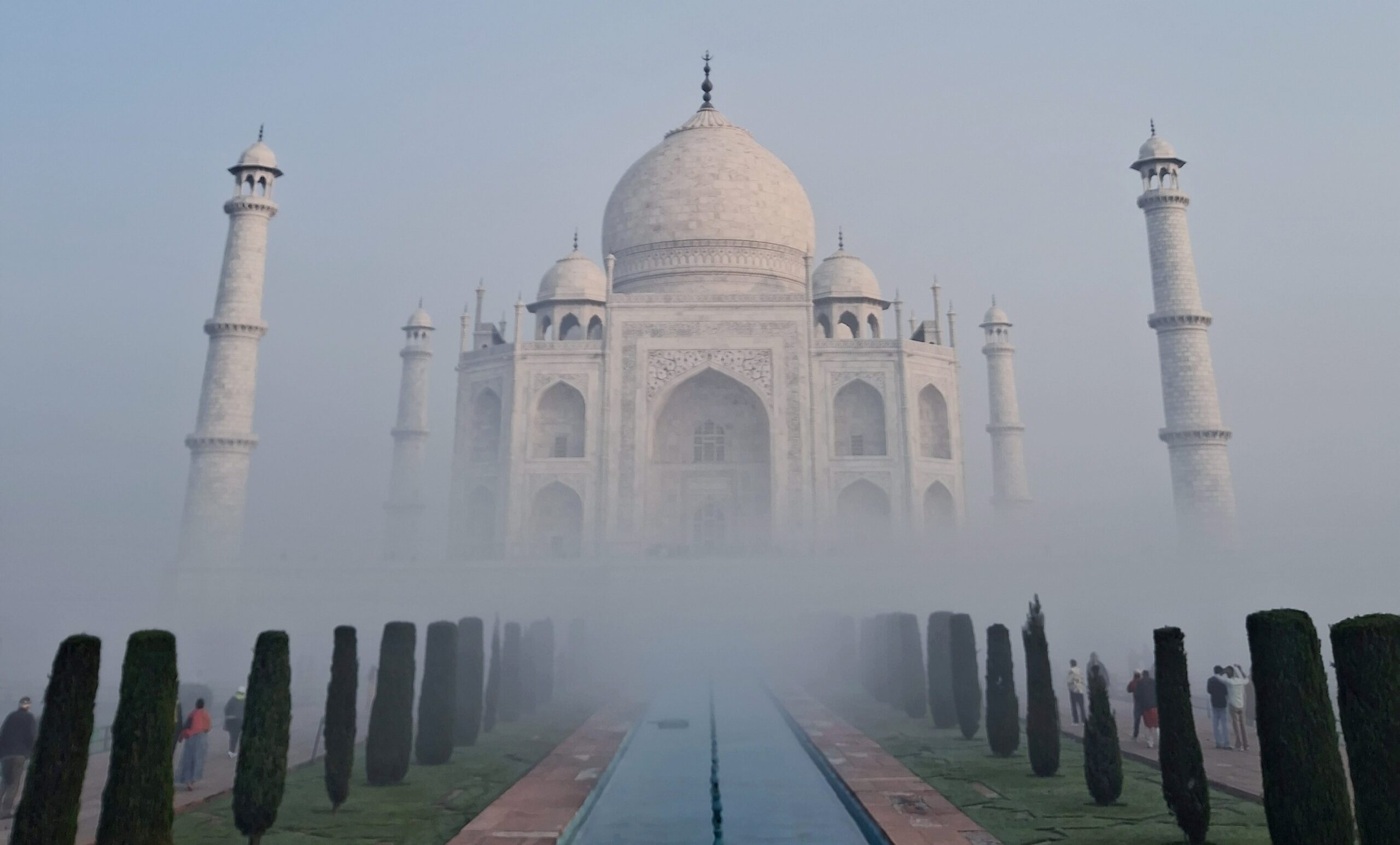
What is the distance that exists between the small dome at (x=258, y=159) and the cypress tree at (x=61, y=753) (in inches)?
867

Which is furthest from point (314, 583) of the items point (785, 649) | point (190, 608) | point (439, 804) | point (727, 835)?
point (727, 835)

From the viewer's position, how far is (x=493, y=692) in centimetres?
1273

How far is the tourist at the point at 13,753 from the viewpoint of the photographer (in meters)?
8.05

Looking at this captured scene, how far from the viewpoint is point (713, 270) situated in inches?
1164

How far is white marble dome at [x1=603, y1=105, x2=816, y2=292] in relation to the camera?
29750 millimetres

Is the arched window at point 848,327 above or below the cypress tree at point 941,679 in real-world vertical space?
above

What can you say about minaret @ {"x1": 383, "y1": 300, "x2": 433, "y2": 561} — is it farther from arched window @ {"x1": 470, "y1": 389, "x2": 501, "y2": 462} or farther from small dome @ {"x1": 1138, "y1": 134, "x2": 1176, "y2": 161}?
small dome @ {"x1": 1138, "y1": 134, "x2": 1176, "y2": 161}

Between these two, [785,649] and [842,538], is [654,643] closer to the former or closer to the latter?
[785,649]

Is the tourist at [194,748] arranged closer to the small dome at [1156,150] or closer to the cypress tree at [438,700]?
the cypress tree at [438,700]

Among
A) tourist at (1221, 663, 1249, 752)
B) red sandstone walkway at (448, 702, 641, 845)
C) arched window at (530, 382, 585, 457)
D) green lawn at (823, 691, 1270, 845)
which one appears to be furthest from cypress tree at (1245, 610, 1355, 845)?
arched window at (530, 382, 585, 457)

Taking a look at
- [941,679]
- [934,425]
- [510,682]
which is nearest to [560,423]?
[934,425]

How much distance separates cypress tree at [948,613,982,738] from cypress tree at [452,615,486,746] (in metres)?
5.22

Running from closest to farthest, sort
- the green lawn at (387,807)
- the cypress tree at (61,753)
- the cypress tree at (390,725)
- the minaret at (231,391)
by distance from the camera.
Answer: the cypress tree at (61,753)
the green lawn at (387,807)
the cypress tree at (390,725)
the minaret at (231,391)

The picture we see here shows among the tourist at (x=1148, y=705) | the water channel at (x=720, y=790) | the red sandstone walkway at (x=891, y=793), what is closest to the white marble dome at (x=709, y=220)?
the water channel at (x=720, y=790)
